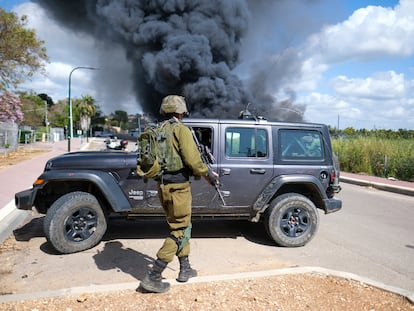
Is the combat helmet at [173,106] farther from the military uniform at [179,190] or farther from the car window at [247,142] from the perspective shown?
the car window at [247,142]

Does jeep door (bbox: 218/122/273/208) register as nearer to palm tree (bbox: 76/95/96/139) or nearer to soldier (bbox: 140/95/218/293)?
soldier (bbox: 140/95/218/293)

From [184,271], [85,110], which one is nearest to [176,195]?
[184,271]

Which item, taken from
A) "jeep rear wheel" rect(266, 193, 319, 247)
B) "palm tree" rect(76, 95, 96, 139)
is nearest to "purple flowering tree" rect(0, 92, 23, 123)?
"jeep rear wheel" rect(266, 193, 319, 247)

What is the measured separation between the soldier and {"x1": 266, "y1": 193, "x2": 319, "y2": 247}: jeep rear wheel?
1.82 m

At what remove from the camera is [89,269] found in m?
3.93

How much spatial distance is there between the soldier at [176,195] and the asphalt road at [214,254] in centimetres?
44

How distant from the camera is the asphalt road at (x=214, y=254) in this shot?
3770 millimetres

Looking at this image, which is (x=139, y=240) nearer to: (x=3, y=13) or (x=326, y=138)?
(x=326, y=138)

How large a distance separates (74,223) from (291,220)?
2793 millimetres

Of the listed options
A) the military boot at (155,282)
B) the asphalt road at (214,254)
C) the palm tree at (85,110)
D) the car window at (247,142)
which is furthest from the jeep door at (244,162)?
the palm tree at (85,110)

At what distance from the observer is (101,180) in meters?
4.39

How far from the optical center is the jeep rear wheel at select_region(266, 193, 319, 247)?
480 centimetres

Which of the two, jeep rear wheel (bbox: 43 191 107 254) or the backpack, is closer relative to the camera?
the backpack

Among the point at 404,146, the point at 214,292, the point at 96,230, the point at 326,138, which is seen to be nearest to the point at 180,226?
the point at 214,292
